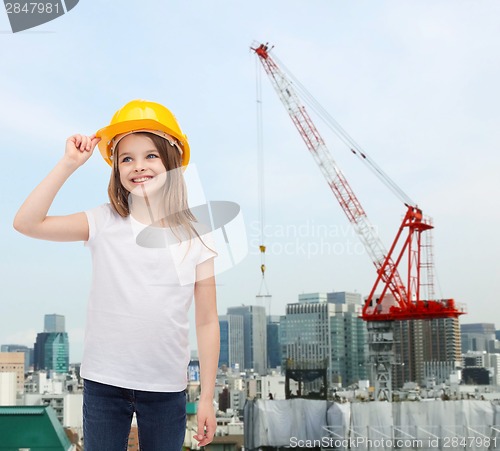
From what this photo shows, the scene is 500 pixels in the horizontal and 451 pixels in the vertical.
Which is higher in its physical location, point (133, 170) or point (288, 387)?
point (133, 170)

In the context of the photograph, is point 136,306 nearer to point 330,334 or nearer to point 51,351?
point 51,351

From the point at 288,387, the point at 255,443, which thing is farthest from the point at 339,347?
the point at 255,443

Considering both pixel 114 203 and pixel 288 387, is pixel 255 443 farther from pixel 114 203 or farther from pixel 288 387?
pixel 114 203

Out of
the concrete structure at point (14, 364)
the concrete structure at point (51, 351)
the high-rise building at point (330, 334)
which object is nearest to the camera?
the concrete structure at point (14, 364)

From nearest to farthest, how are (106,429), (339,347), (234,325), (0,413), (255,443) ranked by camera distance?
(106,429) → (0,413) → (255,443) → (234,325) → (339,347)

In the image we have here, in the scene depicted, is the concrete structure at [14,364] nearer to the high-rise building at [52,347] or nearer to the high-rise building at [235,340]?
the high-rise building at [52,347]

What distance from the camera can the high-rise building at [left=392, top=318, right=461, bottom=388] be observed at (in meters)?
22.9

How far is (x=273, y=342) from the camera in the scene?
2539cm

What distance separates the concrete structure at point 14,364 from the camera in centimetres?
1542

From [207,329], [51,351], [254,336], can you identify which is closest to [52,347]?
[51,351]

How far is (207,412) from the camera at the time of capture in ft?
3.64

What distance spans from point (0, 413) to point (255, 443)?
9.70 m

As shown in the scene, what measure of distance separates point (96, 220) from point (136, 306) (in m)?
0.15

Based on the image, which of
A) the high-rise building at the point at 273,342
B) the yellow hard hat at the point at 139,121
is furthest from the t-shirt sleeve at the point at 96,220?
the high-rise building at the point at 273,342
